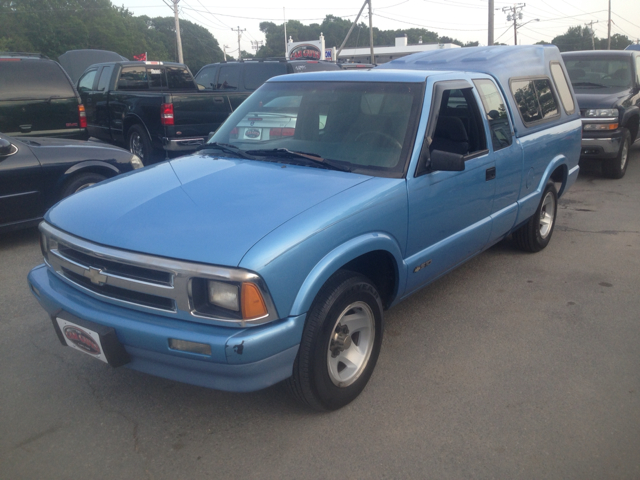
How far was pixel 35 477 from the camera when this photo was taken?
8.36 ft

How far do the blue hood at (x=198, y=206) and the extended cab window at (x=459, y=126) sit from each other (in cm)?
105

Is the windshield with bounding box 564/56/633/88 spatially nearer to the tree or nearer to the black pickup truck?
the black pickup truck

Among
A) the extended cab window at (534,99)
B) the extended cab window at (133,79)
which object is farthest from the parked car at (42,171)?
the extended cab window at (133,79)

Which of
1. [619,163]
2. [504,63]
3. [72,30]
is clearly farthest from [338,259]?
[72,30]

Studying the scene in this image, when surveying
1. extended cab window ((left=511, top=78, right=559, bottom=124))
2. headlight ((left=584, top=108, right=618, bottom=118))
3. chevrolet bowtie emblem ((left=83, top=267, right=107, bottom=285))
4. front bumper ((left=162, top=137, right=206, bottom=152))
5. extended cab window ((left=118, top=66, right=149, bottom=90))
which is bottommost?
chevrolet bowtie emblem ((left=83, top=267, right=107, bottom=285))

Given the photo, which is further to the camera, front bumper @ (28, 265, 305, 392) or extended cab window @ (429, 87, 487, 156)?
extended cab window @ (429, 87, 487, 156)

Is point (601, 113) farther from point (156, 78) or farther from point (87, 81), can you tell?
point (87, 81)

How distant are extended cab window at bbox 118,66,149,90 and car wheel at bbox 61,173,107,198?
17.3ft

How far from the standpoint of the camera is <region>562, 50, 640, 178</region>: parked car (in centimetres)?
894

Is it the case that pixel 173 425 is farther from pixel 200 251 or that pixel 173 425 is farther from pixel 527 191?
pixel 527 191

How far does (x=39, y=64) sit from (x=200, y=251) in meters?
7.15

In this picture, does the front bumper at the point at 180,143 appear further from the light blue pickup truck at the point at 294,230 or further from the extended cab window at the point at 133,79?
the light blue pickup truck at the point at 294,230

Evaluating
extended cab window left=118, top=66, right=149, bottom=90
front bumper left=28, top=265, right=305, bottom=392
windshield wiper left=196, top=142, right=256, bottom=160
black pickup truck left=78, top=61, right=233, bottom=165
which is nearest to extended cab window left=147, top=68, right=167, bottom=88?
black pickup truck left=78, top=61, right=233, bottom=165

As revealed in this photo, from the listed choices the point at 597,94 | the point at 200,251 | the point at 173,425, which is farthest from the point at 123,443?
the point at 597,94
